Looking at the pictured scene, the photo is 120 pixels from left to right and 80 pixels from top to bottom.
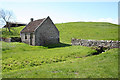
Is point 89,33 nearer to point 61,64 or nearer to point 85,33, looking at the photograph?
point 85,33

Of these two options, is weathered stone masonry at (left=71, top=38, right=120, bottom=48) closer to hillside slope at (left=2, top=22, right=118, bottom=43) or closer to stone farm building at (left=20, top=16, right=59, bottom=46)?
stone farm building at (left=20, top=16, right=59, bottom=46)

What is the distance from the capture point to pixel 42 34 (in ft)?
102

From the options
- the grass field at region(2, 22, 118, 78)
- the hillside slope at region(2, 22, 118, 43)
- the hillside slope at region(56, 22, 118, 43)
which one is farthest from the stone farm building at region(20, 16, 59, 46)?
the grass field at region(2, 22, 118, 78)

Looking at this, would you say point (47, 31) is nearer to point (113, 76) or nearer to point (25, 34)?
point (25, 34)

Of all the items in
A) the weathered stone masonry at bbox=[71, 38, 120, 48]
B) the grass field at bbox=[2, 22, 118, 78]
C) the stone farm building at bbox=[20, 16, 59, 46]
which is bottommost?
the grass field at bbox=[2, 22, 118, 78]

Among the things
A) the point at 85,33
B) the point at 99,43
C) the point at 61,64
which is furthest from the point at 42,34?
the point at 85,33

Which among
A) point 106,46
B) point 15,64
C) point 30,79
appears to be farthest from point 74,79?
point 106,46

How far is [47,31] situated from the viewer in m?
32.1

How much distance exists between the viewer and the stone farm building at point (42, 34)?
98.4ft

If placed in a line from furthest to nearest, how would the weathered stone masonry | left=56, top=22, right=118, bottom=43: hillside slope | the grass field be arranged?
left=56, top=22, right=118, bottom=43: hillside slope < the weathered stone masonry < the grass field

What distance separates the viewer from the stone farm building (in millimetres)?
30000

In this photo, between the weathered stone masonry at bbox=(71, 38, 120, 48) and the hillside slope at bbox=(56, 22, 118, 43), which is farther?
the hillside slope at bbox=(56, 22, 118, 43)

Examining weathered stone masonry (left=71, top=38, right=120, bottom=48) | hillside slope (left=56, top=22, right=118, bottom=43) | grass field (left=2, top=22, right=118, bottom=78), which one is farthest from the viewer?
hillside slope (left=56, top=22, right=118, bottom=43)

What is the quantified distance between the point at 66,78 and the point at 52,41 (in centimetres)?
2615
